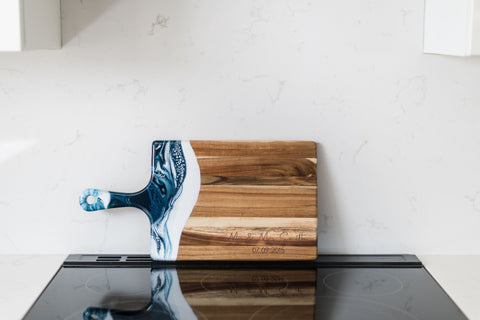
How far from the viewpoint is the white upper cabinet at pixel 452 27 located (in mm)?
1058

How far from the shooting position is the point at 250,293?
1.21m

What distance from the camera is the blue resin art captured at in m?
1.33

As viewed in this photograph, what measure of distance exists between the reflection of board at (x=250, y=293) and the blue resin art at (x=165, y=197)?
0.08 metres

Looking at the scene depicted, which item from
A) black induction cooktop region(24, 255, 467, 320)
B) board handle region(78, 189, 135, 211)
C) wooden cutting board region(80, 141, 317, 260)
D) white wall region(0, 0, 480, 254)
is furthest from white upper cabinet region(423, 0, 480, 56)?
board handle region(78, 189, 135, 211)

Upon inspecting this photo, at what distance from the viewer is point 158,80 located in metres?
1.34

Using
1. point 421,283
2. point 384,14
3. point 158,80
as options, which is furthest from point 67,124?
point 421,283

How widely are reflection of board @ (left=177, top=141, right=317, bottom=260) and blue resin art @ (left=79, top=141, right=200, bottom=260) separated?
18 mm

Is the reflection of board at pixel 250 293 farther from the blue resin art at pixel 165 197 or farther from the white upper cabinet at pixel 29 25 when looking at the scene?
the white upper cabinet at pixel 29 25

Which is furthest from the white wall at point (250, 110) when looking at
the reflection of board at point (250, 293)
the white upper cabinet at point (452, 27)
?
the reflection of board at point (250, 293)

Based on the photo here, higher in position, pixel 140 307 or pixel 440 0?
pixel 440 0

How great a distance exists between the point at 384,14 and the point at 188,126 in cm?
50

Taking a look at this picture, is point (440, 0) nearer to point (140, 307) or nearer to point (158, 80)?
point (158, 80)

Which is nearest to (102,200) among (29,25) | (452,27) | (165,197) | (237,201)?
(165,197)

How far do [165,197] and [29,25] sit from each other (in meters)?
0.46
